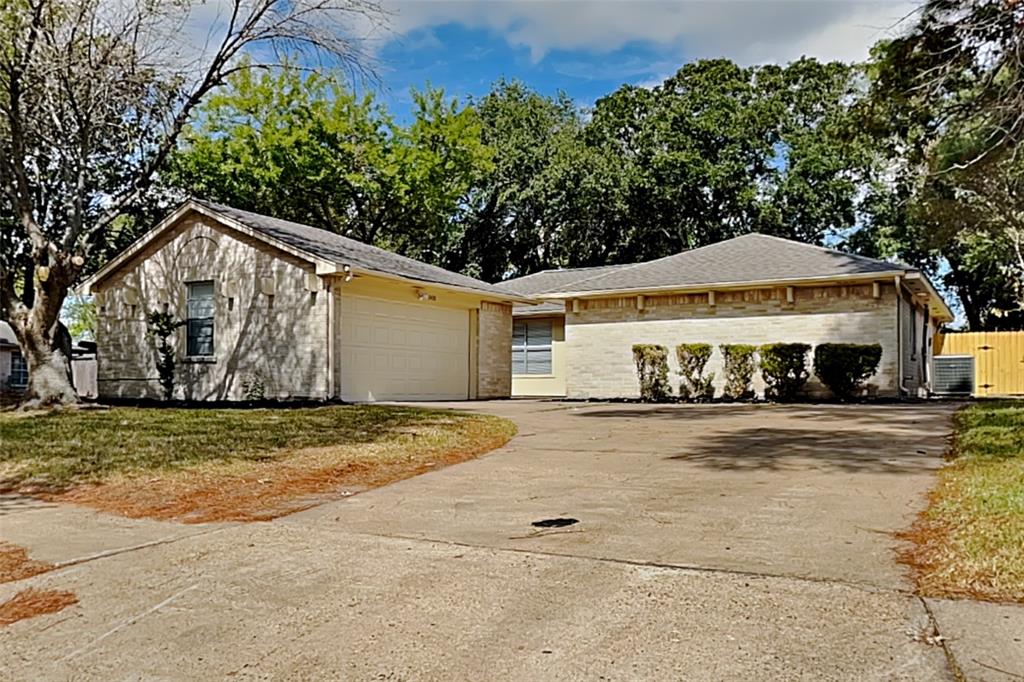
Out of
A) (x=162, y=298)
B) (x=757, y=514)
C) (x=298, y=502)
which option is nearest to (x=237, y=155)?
(x=162, y=298)

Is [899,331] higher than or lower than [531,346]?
higher

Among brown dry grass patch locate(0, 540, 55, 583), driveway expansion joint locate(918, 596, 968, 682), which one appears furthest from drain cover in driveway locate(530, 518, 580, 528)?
brown dry grass patch locate(0, 540, 55, 583)

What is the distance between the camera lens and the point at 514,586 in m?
3.82

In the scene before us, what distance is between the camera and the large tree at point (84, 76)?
12.8 m

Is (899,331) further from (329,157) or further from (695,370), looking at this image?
(329,157)

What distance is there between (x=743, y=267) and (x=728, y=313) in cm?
125

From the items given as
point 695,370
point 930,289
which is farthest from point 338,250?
point 930,289

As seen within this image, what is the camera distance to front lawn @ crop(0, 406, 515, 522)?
647cm

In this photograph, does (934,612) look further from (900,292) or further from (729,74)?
(729,74)

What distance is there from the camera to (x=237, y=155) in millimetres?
28969

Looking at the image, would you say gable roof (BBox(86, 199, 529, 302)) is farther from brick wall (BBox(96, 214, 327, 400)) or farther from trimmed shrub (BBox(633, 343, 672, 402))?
trimmed shrub (BBox(633, 343, 672, 402))

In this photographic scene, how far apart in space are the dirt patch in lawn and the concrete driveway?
0.37m

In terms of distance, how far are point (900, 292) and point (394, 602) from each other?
49.4ft

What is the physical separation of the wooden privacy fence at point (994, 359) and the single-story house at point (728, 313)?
4742 millimetres
